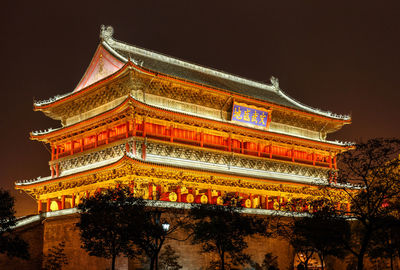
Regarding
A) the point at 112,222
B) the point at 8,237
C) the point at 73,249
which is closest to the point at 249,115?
the point at 73,249

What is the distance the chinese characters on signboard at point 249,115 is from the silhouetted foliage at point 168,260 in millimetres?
12948

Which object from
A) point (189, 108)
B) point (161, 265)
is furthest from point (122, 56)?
point (161, 265)

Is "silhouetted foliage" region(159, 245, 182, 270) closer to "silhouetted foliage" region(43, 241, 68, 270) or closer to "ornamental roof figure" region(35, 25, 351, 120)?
"silhouetted foliage" region(43, 241, 68, 270)

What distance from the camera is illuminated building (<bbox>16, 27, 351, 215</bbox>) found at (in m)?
30.5

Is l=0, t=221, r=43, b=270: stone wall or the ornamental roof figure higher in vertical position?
the ornamental roof figure

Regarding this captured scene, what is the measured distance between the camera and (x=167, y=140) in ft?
104

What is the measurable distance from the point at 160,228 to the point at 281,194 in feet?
55.8

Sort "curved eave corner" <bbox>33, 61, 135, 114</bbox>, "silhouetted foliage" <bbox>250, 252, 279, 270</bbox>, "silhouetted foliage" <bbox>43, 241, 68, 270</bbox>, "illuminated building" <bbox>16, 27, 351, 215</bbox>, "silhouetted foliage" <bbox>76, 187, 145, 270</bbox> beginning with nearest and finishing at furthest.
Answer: "silhouetted foliage" <bbox>76, 187, 145, 270</bbox> < "silhouetted foliage" <bbox>43, 241, 68, 270</bbox> < "silhouetted foliage" <bbox>250, 252, 279, 270</bbox> < "illuminated building" <bbox>16, 27, 351, 215</bbox> < "curved eave corner" <bbox>33, 61, 135, 114</bbox>

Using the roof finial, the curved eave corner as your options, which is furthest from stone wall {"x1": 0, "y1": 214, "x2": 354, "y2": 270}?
the roof finial

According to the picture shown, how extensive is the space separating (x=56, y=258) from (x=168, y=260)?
6.44 metres

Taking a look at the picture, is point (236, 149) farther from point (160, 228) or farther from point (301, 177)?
point (160, 228)

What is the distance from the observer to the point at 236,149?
35.6 m

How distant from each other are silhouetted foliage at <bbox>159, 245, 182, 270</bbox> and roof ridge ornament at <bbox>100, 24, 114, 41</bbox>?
57.0 feet

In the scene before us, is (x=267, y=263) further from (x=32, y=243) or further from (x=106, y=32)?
(x=106, y=32)
